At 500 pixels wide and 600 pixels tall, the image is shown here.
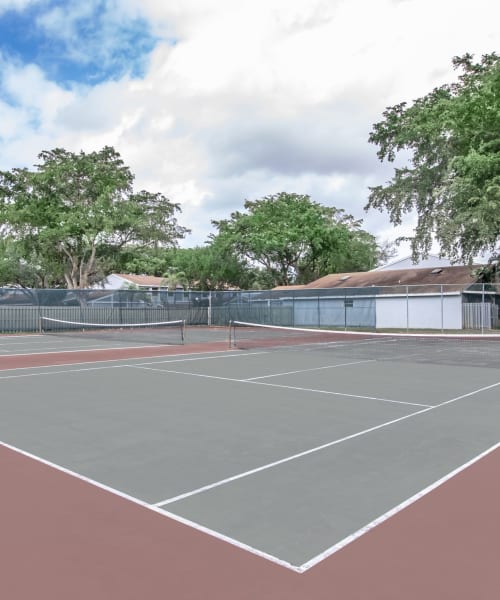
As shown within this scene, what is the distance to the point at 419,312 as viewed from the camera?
3622cm

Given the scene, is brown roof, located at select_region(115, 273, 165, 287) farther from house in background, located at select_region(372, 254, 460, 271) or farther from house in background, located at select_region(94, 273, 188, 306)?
house in background, located at select_region(372, 254, 460, 271)

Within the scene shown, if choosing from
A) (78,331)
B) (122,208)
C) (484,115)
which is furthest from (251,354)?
(122,208)

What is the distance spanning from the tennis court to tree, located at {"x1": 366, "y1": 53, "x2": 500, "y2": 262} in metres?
20.7

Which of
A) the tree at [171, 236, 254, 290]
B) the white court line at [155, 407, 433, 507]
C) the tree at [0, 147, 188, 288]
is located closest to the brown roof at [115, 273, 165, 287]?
the tree at [171, 236, 254, 290]

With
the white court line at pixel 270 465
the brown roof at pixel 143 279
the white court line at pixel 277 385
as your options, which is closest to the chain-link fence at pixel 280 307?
the white court line at pixel 277 385

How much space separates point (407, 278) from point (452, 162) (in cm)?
1586

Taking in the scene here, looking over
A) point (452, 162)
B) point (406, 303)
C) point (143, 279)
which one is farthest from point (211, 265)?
point (452, 162)

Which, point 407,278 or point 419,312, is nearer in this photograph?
point 419,312

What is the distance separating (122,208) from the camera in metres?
44.6

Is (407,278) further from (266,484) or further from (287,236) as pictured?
(266,484)

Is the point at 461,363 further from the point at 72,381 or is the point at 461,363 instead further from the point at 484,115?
the point at 484,115

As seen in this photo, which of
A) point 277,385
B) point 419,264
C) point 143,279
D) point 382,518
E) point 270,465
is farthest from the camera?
point 143,279

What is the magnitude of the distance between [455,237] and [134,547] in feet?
101

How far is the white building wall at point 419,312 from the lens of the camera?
3425cm
